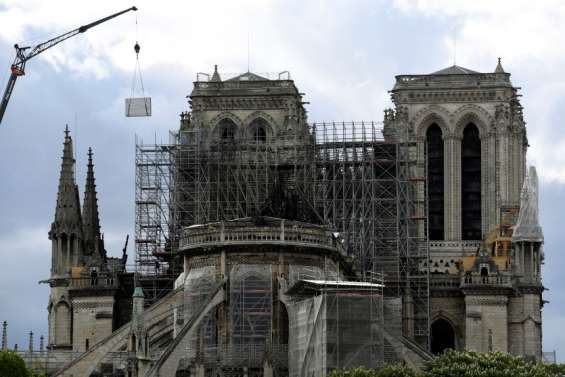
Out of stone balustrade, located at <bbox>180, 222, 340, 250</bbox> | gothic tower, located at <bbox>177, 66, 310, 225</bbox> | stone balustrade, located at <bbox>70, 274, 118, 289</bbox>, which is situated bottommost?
stone balustrade, located at <bbox>70, 274, 118, 289</bbox>

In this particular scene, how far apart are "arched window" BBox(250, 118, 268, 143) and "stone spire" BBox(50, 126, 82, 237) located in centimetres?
1185

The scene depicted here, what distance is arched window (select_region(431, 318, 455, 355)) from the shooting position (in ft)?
455

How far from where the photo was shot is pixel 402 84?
481ft

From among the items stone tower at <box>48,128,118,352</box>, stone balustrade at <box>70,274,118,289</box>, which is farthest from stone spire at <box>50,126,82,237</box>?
stone balustrade at <box>70,274,118,289</box>

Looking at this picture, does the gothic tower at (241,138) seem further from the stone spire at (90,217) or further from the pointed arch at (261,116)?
the stone spire at (90,217)

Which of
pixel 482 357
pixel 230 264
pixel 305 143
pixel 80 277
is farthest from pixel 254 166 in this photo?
pixel 482 357

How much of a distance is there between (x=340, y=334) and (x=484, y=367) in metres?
6.93

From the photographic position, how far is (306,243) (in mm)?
116625

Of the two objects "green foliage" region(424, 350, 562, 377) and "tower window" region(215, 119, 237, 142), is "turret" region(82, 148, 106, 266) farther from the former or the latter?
"green foliage" region(424, 350, 562, 377)

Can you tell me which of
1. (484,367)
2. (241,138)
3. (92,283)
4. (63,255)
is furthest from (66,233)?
(484,367)

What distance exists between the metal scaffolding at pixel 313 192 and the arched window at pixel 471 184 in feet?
23.0

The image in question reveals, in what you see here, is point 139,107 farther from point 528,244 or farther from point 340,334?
point 340,334

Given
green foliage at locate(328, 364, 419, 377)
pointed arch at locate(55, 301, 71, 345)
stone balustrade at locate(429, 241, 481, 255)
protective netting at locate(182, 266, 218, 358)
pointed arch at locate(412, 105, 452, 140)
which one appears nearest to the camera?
green foliage at locate(328, 364, 419, 377)

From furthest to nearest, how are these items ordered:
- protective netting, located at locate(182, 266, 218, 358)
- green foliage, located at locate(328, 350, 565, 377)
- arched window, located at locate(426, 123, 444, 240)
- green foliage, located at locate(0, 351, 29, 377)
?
arched window, located at locate(426, 123, 444, 240) → green foliage, located at locate(0, 351, 29, 377) → protective netting, located at locate(182, 266, 218, 358) → green foliage, located at locate(328, 350, 565, 377)
